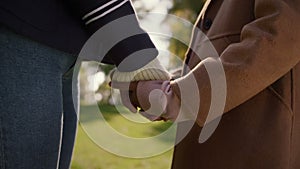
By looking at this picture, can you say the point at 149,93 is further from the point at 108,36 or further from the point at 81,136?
the point at 81,136

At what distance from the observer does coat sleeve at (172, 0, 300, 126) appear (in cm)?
124

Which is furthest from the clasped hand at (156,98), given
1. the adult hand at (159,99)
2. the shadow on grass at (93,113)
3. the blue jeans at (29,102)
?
the shadow on grass at (93,113)

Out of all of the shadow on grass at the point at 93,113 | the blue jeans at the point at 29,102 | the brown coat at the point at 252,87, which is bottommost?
the shadow on grass at the point at 93,113

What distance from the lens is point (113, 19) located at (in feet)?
4.18

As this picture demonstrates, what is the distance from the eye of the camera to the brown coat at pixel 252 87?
125 cm

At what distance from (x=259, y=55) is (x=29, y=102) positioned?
0.55m

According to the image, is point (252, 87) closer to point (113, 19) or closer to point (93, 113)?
point (113, 19)

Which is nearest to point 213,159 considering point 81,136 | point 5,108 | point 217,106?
point 217,106

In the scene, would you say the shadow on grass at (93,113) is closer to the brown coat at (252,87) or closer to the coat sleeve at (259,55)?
the brown coat at (252,87)

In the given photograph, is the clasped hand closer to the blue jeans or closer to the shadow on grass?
A: the blue jeans

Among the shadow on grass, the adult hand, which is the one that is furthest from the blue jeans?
the shadow on grass

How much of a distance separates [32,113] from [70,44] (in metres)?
0.19

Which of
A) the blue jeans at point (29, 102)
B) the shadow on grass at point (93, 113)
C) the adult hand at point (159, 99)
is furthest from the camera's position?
the shadow on grass at point (93, 113)

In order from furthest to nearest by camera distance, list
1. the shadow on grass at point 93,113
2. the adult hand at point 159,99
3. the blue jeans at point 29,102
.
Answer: the shadow on grass at point 93,113 < the adult hand at point 159,99 < the blue jeans at point 29,102
